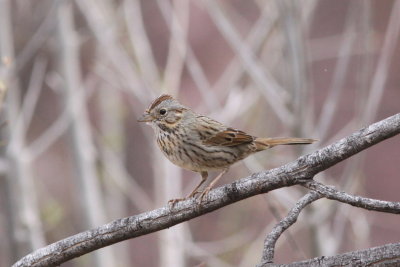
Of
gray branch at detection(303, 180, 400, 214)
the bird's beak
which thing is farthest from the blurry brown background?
gray branch at detection(303, 180, 400, 214)

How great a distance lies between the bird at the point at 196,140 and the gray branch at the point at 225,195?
4.72 feet

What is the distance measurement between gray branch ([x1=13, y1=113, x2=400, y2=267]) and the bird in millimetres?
1438

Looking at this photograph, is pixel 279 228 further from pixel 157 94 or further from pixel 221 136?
pixel 157 94

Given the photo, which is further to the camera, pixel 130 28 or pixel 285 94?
pixel 130 28

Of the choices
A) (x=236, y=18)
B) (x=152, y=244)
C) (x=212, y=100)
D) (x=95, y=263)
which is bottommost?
(x=95, y=263)

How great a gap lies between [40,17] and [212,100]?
5.52 feet

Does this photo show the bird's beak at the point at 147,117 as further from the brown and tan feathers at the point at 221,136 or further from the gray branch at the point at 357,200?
the gray branch at the point at 357,200

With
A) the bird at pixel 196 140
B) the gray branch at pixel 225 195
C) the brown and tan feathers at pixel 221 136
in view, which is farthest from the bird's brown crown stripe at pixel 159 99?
the gray branch at pixel 225 195

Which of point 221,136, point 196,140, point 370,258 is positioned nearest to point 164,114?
point 196,140

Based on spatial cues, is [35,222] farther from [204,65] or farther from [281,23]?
[204,65]

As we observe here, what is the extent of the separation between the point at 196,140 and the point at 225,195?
1.81 m

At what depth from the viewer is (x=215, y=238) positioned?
1023 centimetres

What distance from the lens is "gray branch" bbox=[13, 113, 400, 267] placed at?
9.47ft

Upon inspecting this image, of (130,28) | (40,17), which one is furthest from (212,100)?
(40,17)
